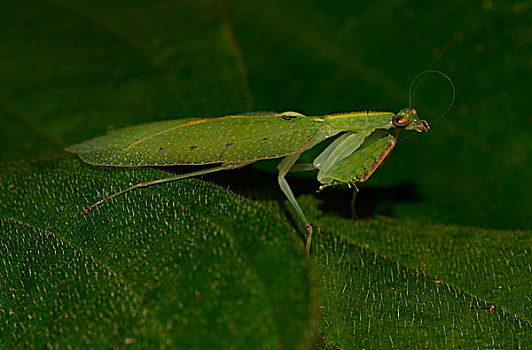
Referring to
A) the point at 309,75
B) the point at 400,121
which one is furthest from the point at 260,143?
the point at 309,75

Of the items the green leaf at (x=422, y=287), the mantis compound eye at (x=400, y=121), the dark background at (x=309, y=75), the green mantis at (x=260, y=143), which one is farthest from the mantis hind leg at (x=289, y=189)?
the mantis compound eye at (x=400, y=121)

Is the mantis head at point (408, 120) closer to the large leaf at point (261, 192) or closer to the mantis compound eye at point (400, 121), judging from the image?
the mantis compound eye at point (400, 121)

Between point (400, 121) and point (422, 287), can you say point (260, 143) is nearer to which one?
point (400, 121)

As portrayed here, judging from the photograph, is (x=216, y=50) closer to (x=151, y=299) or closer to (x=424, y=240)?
(x=424, y=240)

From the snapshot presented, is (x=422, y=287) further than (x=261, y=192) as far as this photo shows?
No

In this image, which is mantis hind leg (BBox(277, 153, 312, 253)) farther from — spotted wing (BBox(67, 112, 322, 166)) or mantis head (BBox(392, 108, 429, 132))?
mantis head (BBox(392, 108, 429, 132))

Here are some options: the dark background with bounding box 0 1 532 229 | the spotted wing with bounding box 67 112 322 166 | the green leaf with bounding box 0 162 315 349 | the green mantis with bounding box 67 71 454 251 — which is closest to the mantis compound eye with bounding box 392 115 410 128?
the green mantis with bounding box 67 71 454 251

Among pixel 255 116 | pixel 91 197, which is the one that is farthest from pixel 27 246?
pixel 255 116
